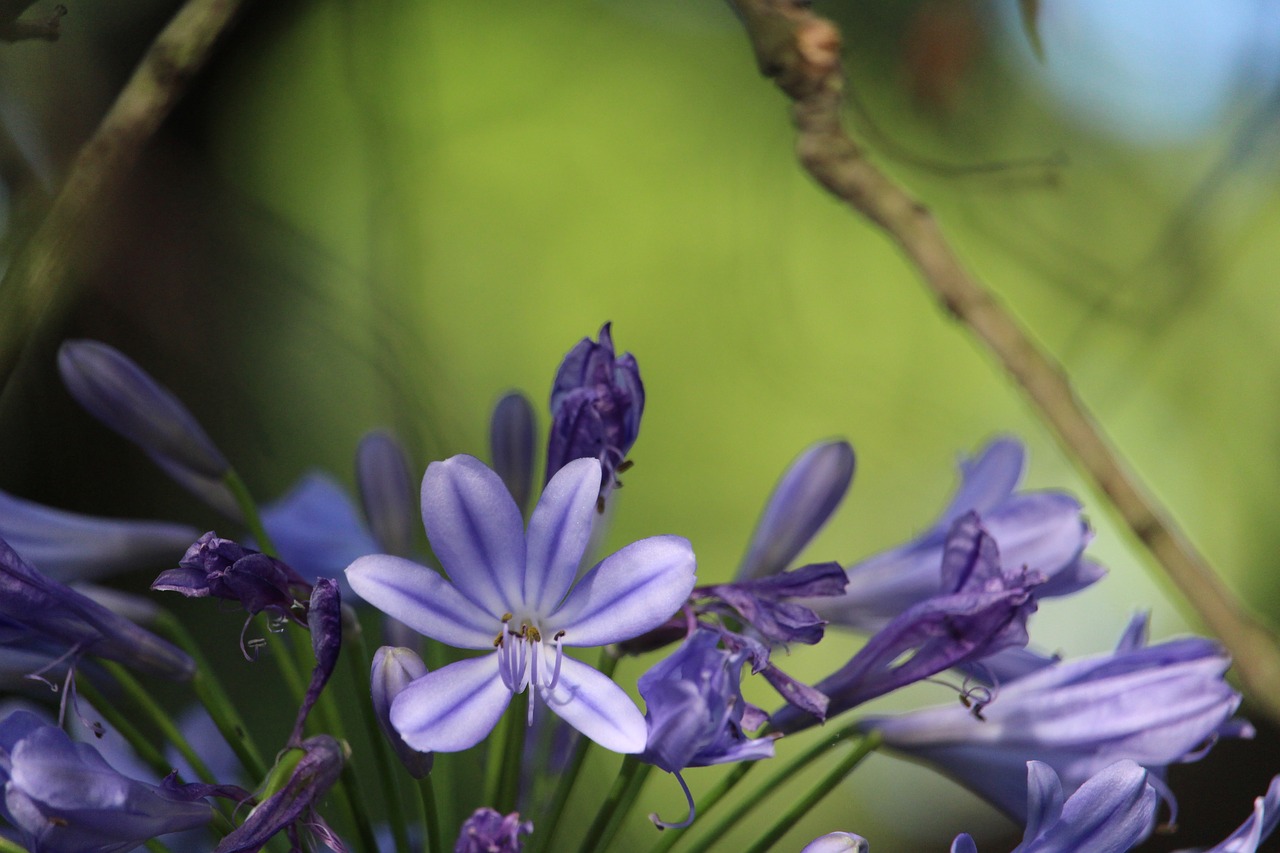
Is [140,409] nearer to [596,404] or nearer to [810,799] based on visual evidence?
[596,404]

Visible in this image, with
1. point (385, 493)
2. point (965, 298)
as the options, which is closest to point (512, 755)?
point (385, 493)

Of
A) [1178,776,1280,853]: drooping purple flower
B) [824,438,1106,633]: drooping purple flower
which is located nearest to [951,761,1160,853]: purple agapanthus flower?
[1178,776,1280,853]: drooping purple flower

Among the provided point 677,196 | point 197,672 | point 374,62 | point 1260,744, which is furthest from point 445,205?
point 197,672

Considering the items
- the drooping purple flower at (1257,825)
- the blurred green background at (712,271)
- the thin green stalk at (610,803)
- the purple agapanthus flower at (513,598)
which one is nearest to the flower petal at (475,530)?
the purple agapanthus flower at (513,598)

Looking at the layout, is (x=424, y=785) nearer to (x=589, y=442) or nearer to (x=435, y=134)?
(x=589, y=442)

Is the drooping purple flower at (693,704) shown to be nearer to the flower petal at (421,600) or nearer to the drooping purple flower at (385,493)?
the flower petal at (421,600)

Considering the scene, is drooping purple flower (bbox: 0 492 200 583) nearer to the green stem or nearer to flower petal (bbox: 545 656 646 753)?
the green stem
